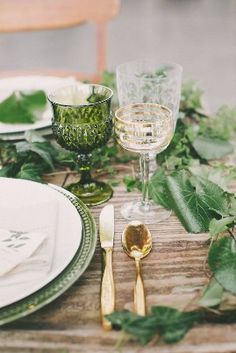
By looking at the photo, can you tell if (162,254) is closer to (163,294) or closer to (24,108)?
(163,294)

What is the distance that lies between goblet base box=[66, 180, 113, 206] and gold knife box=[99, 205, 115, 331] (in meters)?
0.05

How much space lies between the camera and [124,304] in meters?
0.57

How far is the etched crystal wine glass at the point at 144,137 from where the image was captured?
708mm

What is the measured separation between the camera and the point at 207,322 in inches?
21.2

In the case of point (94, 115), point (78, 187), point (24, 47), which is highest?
point (94, 115)

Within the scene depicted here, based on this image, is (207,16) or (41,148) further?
(207,16)

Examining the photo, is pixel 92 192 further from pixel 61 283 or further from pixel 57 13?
pixel 57 13

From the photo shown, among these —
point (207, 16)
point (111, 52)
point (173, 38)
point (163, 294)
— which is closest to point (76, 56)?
point (111, 52)

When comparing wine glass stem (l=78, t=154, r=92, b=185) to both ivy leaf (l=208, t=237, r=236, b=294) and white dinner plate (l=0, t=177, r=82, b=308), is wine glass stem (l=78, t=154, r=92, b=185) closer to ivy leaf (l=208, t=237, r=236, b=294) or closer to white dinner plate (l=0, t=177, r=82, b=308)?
white dinner plate (l=0, t=177, r=82, b=308)

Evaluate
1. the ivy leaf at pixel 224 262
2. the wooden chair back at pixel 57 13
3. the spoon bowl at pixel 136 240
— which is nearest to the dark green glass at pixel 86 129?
the spoon bowl at pixel 136 240

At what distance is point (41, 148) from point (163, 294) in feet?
1.23

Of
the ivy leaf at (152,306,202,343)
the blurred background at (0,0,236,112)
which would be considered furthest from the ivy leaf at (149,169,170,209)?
the blurred background at (0,0,236,112)

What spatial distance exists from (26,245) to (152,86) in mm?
413

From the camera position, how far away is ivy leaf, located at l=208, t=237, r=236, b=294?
56 centimetres
